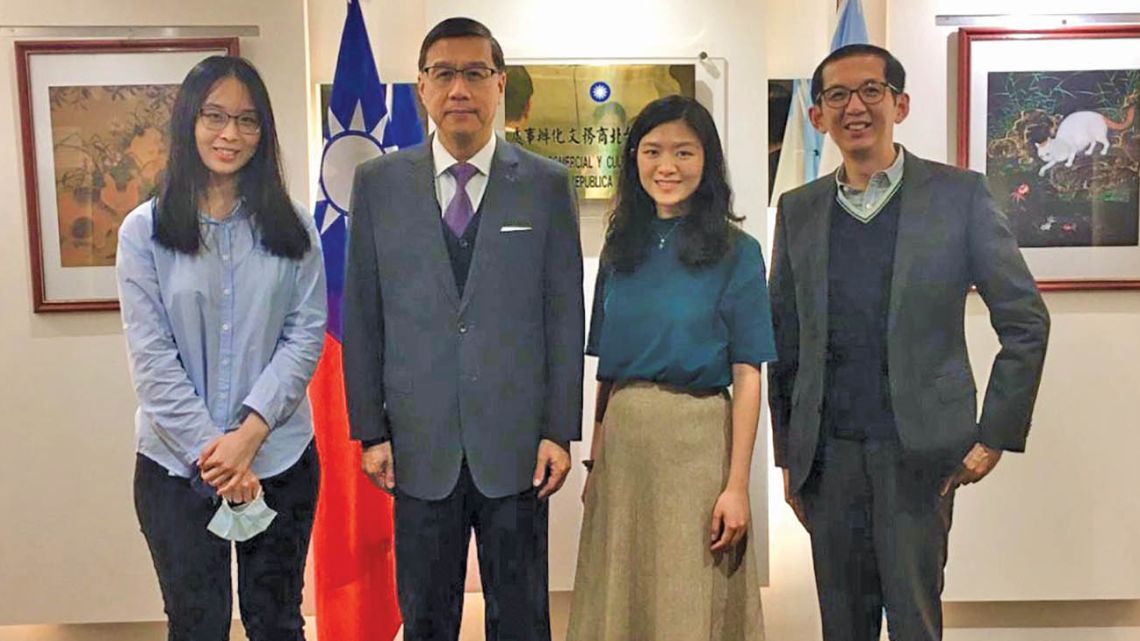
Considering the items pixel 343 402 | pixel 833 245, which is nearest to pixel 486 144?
pixel 833 245

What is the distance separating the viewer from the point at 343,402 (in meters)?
2.83

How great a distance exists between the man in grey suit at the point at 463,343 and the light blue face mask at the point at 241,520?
0.23 m

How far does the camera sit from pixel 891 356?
1969 millimetres

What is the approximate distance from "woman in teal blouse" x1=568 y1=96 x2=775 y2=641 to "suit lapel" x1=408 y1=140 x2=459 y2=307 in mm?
362

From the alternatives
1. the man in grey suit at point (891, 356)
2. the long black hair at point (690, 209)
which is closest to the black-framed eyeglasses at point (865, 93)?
the man in grey suit at point (891, 356)

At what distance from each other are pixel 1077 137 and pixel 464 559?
2332 millimetres

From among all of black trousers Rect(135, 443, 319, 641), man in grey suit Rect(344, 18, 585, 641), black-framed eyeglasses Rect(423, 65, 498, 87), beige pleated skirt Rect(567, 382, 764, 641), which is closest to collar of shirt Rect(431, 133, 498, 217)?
man in grey suit Rect(344, 18, 585, 641)

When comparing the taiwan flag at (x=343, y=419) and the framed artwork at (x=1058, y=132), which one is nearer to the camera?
the taiwan flag at (x=343, y=419)

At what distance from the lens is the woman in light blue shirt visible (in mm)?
1875

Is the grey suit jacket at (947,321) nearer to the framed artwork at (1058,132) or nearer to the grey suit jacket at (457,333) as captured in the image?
the grey suit jacket at (457,333)

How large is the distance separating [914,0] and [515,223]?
1.81 m

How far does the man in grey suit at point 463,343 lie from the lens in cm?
192

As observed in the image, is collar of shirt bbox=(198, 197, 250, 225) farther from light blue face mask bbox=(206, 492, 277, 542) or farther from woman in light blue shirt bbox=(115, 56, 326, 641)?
light blue face mask bbox=(206, 492, 277, 542)

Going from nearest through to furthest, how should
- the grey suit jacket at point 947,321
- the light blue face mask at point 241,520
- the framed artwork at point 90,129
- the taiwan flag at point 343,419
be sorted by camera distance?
the light blue face mask at point 241,520, the grey suit jacket at point 947,321, the taiwan flag at point 343,419, the framed artwork at point 90,129
